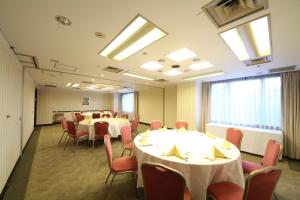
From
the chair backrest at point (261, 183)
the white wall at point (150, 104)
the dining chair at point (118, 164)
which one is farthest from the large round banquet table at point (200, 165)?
the white wall at point (150, 104)

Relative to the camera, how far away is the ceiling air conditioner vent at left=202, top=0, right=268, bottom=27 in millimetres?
1322

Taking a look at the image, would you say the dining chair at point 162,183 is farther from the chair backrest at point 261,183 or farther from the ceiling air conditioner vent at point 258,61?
the ceiling air conditioner vent at point 258,61

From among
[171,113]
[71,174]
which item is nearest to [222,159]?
[71,174]

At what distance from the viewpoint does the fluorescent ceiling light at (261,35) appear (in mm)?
1657

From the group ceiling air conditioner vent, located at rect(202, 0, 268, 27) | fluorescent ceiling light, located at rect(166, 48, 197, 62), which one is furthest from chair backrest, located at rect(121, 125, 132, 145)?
ceiling air conditioner vent, located at rect(202, 0, 268, 27)

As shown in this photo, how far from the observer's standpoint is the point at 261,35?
197cm

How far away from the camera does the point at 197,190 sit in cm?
153

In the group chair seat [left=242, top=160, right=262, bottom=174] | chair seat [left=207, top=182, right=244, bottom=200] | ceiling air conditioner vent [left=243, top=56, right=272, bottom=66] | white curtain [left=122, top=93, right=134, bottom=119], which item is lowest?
chair seat [left=242, top=160, right=262, bottom=174]

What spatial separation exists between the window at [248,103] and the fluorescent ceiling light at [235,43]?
2.23 metres

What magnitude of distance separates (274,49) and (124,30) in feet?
8.80

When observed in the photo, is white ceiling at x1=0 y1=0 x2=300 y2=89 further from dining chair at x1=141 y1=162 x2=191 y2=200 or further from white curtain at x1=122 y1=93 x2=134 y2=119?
white curtain at x1=122 y1=93 x2=134 y2=119

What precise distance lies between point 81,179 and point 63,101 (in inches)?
343

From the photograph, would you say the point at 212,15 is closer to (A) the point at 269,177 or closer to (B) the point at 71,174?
(A) the point at 269,177

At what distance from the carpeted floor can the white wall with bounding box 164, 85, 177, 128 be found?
13.0 feet
